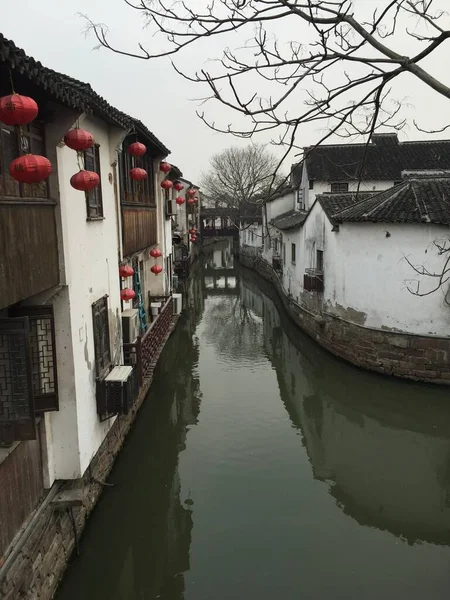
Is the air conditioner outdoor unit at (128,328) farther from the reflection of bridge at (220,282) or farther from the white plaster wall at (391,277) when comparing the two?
the reflection of bridge at (220,282)

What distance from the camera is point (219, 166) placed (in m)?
52.9

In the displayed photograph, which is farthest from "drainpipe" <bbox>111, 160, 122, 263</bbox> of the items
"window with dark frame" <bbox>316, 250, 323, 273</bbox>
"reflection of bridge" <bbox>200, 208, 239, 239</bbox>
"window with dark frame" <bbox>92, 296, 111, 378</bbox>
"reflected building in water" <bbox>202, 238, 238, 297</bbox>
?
"reflection of bridge" <bbox>200, 208, 239, 239</bbox>

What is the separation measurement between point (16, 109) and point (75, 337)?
3.17 metres

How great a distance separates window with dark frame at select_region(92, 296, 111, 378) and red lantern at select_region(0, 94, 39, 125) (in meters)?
3.64

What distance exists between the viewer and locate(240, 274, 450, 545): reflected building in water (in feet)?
27.1

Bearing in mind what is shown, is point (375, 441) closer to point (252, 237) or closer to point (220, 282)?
point (220, 282)

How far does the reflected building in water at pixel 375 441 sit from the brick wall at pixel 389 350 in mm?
347

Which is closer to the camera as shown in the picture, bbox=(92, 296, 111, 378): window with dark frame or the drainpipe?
bbox=(92, 296, 111, 378): window with dark frame

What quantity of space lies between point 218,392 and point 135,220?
17.4ft

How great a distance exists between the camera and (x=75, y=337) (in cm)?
631

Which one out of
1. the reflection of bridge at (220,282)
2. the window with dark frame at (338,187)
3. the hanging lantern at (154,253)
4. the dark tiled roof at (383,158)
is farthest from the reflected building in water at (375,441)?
the dark tiled roof at (383,158)

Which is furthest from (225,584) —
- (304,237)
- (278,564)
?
(304,237)

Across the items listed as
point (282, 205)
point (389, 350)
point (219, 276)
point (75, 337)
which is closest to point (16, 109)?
point (75, 337)

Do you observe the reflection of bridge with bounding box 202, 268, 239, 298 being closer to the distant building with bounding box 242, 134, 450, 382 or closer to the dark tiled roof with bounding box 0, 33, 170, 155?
the distant building with bounding box 242, 134, 450, 382
